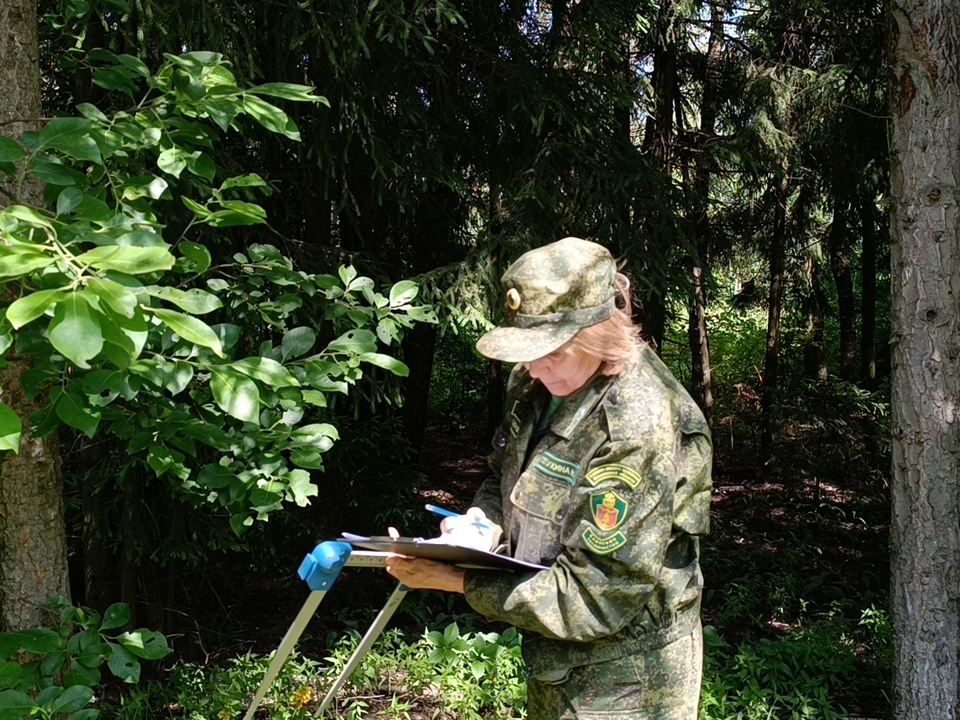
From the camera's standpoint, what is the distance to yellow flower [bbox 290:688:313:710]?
4.46 metres

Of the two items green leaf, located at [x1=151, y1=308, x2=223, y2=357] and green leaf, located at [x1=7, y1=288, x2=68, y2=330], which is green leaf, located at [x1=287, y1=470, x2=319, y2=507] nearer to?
green leaf, located at [x1=151, y1=308, x2=223, y2=357]

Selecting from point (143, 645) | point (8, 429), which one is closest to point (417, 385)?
point (143, 645)

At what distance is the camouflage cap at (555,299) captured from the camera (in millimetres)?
2041

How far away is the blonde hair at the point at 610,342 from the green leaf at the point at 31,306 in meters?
1.06

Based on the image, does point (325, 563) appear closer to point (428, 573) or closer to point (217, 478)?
point (428, 573)

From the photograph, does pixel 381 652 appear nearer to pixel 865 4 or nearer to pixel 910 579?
pixel 910 579

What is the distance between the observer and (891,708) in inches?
182

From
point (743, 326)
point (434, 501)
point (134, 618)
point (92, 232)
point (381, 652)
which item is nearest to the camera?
point (92, 232)

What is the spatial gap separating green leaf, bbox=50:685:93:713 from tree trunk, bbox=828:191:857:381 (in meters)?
7.74

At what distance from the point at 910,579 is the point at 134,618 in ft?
14.1

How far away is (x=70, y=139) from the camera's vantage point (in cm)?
207

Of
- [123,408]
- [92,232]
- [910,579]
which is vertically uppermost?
[92,232]

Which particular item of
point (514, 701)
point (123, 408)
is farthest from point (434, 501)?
point (123, 408)

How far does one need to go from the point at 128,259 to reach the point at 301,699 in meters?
3.45
